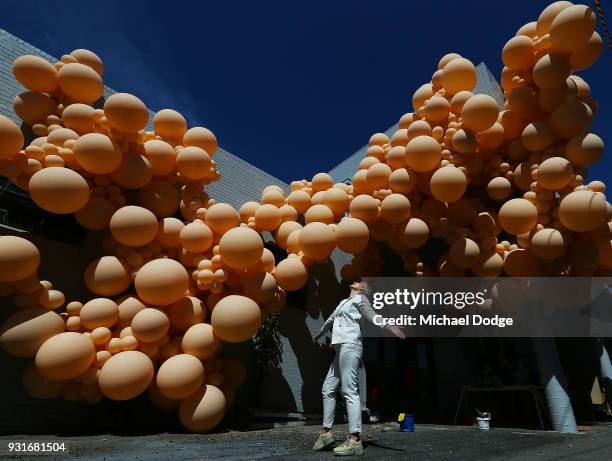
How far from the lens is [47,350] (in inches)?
147

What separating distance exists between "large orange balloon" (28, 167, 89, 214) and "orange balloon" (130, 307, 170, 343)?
52.9 inches

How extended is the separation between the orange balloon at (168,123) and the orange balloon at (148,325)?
2426 mm

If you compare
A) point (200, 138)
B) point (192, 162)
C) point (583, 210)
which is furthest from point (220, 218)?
point (583, 210)

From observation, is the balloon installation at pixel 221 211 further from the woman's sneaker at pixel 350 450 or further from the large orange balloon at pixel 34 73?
the woman's sneaker at pixel 350 450

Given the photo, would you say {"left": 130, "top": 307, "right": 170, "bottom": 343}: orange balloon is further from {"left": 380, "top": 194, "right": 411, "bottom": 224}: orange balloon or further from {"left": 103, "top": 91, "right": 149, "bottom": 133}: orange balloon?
{"left": 380, "top": 194, "right": 411, "bottom": 224}: orange balloon

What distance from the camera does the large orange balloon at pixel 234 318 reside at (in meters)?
4.30

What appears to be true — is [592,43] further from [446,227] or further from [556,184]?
[446,227]

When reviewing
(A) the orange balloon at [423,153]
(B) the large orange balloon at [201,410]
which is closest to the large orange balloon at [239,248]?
(B) the large orange balloon at [201,410]

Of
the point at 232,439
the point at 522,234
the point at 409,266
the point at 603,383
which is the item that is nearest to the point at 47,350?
the point at 232,439

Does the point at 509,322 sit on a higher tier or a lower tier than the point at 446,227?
lower

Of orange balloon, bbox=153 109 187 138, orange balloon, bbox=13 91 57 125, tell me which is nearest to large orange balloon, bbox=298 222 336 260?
orange balloon, bbox=153 109 187 138

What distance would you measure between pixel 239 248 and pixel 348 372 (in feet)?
6.28

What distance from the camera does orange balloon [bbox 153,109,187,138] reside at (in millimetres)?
5273

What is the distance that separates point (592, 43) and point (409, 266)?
392cm
